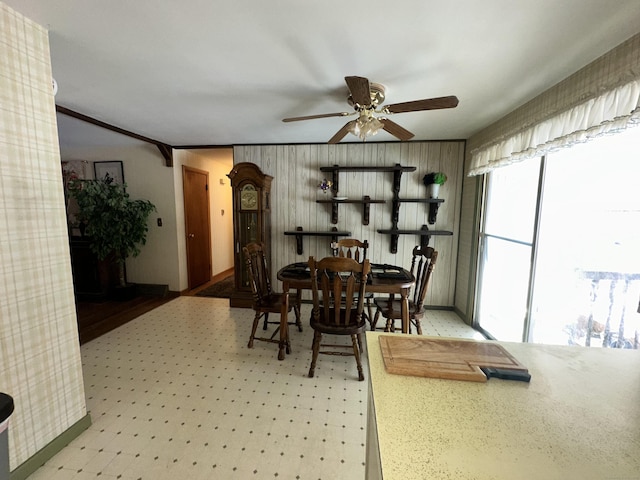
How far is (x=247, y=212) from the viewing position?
139 inches

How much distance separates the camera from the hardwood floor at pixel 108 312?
2.91 meters

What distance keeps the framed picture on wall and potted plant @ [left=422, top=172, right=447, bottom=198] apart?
4.49 meters

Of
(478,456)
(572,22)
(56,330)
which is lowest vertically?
(56,330)

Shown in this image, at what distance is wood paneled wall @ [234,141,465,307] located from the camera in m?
3.47

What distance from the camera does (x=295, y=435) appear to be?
159 cm

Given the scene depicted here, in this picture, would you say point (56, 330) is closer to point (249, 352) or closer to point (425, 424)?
point (249, 352)

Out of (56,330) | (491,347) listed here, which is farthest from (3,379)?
(491,347)

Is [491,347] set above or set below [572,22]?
below

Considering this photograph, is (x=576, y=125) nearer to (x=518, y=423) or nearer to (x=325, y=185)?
(x=518, y=423)

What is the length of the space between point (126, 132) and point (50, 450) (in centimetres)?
313

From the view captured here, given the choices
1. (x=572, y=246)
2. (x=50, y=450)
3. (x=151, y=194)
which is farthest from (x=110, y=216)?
(x=572, y=246)

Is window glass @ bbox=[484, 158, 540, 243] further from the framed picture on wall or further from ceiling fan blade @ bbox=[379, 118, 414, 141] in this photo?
the framed picture on wall

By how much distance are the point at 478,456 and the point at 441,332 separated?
2.67 m

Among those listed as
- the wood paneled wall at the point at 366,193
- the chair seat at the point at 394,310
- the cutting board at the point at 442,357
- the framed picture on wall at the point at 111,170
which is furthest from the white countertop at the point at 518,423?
the framed picture on wall at the point at 111,170
